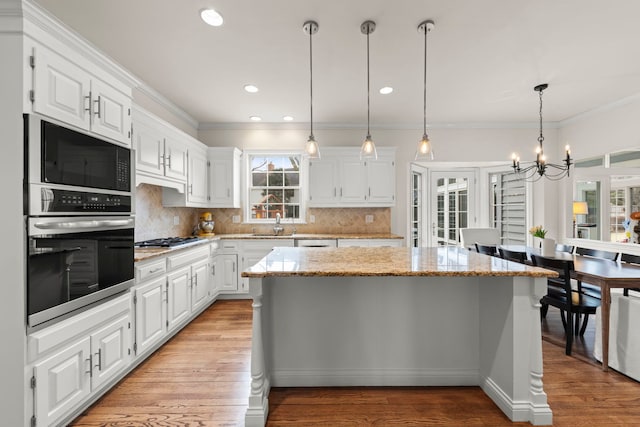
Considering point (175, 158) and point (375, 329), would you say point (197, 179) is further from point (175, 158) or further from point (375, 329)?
point (375, 329)

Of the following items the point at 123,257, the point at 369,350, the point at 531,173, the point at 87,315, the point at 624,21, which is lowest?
the point at 369,350

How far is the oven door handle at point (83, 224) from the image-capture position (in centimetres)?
162

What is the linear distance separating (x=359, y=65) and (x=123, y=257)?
267cm

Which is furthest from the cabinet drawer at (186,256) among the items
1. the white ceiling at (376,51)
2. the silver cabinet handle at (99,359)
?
the white ceiling at (376,51)

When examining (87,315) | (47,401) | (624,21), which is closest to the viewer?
(47,401)

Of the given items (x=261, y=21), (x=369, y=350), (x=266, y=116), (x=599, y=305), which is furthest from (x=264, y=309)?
(x=266, y=116)

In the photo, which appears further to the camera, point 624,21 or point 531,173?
point 531,173

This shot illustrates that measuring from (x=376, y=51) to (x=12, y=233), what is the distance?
2.87 metres

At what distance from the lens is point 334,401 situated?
2092 millimetres

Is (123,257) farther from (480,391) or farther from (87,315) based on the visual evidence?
(480,391)

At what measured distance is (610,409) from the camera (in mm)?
1995

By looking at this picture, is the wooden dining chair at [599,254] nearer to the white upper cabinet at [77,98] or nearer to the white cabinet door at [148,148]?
the white upper cabinet at [77,98]

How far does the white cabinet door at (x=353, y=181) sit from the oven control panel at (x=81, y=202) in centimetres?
314

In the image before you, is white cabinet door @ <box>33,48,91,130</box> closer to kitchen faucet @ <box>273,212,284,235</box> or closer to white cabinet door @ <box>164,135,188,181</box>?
white cabinet door @ <box>164,135,188,181</box>
